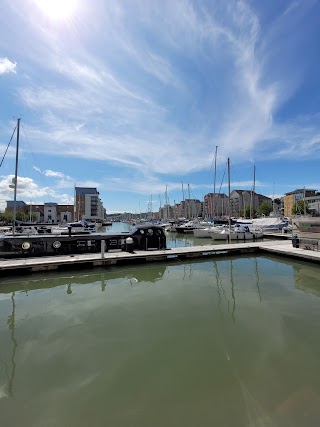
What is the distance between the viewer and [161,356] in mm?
5527

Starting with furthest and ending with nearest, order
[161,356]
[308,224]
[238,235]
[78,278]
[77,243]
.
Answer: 1. [238,235]
2. [308,224]
3. [77,243]
4. [78,278]
5. [161,356]

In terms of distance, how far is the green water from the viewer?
3.96 m

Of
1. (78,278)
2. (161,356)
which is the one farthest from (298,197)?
(161,356)

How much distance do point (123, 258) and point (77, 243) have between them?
373 cm

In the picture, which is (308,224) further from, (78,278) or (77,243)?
(77,243)

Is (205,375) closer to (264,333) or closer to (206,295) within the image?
(264,333)

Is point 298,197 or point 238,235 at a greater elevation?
point 298,197

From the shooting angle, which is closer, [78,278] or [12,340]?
[12,340]

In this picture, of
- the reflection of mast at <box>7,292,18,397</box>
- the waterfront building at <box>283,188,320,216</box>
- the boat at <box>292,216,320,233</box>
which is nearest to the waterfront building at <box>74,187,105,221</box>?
the waterfront building at <box>283,188,320,216</box>

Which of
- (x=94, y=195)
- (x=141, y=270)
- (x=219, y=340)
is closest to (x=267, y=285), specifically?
(x=219, y=340)

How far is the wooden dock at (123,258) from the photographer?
1323 centimetres

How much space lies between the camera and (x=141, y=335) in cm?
650

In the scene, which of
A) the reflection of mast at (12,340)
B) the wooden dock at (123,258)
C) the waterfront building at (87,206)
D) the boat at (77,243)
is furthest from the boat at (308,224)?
the waterfront building at (87,206)

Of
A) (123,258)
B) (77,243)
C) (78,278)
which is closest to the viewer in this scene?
(78,278)
